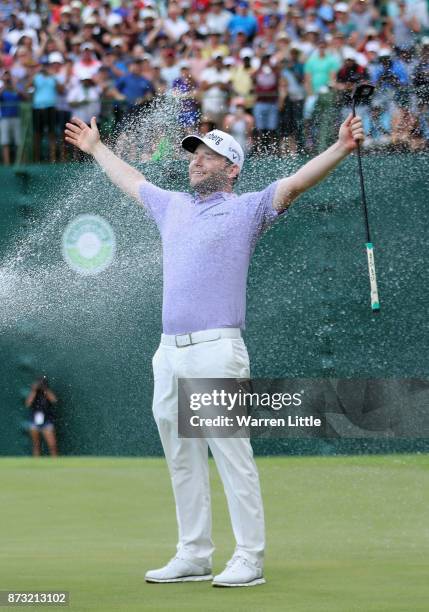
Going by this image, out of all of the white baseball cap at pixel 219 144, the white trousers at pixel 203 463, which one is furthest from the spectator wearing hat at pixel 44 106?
the white trousers at pixel 203 463

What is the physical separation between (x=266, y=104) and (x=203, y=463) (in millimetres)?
7282

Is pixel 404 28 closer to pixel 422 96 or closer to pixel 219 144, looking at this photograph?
pixel 422 96

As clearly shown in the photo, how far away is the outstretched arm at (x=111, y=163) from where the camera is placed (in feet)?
22.8

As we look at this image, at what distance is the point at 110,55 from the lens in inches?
595

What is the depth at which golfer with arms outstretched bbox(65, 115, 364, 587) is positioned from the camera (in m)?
6.24

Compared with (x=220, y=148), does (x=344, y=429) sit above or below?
below

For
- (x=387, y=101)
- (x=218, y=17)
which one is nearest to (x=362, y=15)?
(x=218, y=17)

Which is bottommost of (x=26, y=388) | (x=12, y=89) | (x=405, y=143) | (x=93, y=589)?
(x=93, y=589)

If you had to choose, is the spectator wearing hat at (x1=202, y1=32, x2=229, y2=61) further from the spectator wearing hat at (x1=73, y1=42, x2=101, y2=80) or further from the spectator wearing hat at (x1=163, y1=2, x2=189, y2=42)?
the spectator wearing hat at (x1=73, y1=42, x2=101, y2=80)

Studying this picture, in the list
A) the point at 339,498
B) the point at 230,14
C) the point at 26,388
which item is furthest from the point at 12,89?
the point at 339,498

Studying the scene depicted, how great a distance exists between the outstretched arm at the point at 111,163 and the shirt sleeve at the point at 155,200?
0.19 ft

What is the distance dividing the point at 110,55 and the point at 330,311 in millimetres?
4198

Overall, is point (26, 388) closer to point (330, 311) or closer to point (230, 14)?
point (330, 311)

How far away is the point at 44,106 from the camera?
14.3 metres
